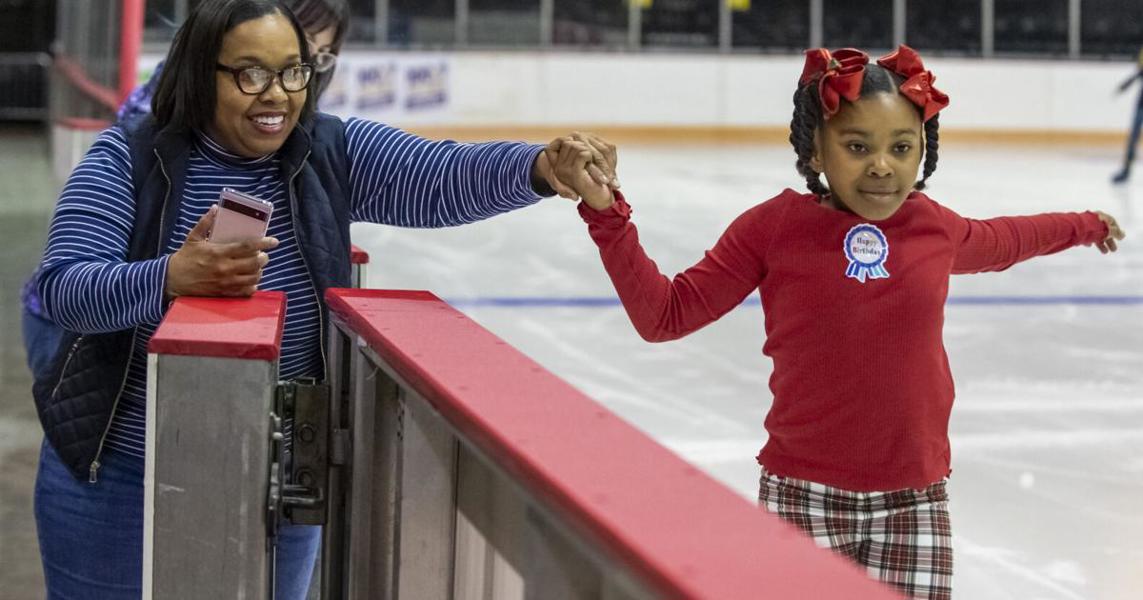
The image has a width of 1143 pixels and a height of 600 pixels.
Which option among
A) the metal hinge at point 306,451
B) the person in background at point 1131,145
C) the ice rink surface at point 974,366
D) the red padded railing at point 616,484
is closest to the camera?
the red padded railing at point 616,484

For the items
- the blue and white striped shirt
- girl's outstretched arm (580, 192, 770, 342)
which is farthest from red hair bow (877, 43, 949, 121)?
the blue and white striped shirt

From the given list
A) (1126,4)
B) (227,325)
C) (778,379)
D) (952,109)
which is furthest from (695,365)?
(1126,4)

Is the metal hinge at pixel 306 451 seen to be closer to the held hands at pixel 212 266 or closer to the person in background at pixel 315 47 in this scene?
the held hands at pixel 212 266

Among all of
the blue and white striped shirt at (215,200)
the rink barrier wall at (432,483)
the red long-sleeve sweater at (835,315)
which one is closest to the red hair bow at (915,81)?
the red long-sleeve sweater at (835,315)

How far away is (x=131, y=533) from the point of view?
181cm

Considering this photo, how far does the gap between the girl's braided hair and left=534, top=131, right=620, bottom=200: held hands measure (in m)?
0.28

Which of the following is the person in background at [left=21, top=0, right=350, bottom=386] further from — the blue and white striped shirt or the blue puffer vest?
the blue puffer vest

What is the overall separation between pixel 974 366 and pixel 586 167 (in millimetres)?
3732

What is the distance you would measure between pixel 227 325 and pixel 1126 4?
1744 cm

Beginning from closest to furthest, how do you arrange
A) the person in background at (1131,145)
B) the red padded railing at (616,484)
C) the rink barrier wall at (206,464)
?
the red padded railing at (616,484)
the rink barrier wall at (206,464)
the person in background at (1131,145)

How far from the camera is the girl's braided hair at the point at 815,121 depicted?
6.48 feet

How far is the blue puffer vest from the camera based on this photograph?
1780 millimetres

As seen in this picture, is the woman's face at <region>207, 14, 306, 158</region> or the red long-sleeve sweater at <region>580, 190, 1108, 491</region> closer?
the woman's face at <region>207, 14, 306, 158</region>

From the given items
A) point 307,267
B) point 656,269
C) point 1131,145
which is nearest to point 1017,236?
point 656,269
